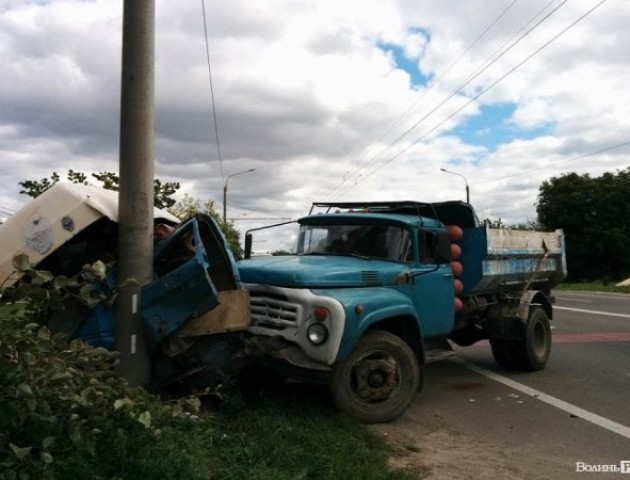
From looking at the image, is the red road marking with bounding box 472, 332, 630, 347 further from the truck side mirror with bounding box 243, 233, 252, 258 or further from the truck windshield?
the truck side mirror with bounding box 243, 233, 252, 258

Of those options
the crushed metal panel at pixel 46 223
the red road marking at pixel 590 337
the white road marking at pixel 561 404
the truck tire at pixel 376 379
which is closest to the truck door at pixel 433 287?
the truck tire at pixel 376 379

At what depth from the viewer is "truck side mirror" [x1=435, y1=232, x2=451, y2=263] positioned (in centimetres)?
724

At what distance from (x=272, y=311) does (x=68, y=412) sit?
2.52 meters

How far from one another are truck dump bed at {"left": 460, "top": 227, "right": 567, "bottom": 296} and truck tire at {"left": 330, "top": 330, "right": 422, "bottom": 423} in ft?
8.42

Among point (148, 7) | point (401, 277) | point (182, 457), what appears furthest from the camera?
point (401, 277)

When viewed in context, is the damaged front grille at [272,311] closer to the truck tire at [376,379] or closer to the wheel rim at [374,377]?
the truck tire at [376,379]

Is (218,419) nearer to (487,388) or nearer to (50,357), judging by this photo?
(50,357)

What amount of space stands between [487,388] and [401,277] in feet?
7.97

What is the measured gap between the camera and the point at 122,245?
530cm

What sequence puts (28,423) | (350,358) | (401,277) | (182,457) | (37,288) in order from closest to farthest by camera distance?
(37,288), (28,423), (182,457), (350,358), (401,277)

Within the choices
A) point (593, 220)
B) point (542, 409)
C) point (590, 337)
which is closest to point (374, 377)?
point (542, 409)

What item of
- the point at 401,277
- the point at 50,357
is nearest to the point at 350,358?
the point at 401,277

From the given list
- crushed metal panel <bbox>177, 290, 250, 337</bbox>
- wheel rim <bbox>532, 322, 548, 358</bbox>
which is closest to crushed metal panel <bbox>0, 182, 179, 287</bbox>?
crushed metal panel <bbox>177, 290, 250, 337</bbox>

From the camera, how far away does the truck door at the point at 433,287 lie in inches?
271
